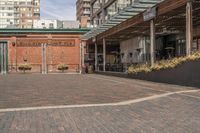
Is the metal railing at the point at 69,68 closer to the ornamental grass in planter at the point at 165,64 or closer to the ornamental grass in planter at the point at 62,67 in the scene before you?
the ornamental grass in planter at the point at 62,67

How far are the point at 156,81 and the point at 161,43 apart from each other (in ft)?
58.8

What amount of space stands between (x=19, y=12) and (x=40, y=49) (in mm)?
106410

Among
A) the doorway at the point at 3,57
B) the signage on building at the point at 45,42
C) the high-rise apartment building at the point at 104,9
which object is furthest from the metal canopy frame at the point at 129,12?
the doorway at the point at 3,57

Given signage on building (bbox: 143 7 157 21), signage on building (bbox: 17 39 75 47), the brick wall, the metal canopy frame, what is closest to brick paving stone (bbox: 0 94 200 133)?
signage on building (bbox: 143 7 157 21)

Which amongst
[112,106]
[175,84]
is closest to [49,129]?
[112,106]

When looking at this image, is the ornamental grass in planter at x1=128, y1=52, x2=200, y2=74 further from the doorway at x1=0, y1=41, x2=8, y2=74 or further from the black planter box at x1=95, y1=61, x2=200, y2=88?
the doorway at x1=0, y1=41, x2=8, y2=74

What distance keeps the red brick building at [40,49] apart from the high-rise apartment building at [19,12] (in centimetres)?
9826

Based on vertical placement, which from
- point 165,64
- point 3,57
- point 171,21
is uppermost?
point 171,21

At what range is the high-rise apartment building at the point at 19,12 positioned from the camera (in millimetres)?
153500

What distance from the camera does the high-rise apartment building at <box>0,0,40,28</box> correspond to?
153500 mm

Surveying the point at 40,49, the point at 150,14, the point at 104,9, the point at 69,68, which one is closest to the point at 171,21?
the point at 150,14

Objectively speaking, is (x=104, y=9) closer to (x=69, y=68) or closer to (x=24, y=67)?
(x=69, y=68)

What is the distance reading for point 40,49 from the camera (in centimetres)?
5322

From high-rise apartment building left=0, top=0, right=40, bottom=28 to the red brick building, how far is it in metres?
98.3
